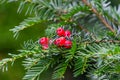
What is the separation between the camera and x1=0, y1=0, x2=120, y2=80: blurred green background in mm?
1758

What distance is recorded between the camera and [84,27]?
1.98 feet

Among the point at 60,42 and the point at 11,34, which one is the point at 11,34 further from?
the point at 60,42

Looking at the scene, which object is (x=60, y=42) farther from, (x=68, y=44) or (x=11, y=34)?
(x=11, y=34)

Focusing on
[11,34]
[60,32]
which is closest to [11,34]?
[11,34]

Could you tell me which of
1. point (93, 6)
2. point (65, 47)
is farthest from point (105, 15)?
point (65, 47)

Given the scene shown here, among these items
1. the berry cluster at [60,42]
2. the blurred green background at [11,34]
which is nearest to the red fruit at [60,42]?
the berry cluster at [60,42]

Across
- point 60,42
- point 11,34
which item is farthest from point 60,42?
point 11,34

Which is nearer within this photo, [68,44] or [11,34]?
[68,44]

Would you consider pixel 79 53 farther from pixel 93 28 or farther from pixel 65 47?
pixel 93 28

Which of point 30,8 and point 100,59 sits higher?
point 30,8

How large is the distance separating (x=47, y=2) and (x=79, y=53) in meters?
0.21

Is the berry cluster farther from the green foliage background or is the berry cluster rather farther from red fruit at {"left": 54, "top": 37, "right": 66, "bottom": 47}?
the green foliage background

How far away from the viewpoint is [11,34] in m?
1.78

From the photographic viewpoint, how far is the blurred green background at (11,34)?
5.77 ft
